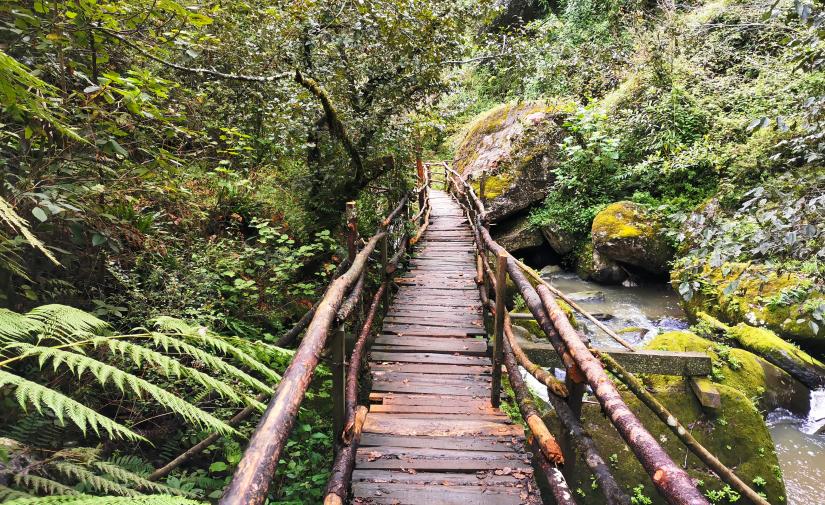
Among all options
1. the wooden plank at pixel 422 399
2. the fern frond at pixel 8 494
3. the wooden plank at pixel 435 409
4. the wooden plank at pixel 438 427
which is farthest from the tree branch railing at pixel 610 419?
the fern frond at pixel 8 494

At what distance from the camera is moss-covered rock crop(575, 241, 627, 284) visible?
1023cm

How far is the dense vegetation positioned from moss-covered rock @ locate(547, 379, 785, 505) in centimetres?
135

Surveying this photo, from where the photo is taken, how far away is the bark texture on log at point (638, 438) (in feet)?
3.50

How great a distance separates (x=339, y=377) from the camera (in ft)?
8.58

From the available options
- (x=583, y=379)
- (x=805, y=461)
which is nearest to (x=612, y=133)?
(x=805, y=461)

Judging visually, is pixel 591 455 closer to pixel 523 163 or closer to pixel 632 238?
pixel 632 238

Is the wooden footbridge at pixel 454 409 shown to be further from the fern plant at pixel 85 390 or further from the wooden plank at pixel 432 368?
the fern plant at pixel 85 390

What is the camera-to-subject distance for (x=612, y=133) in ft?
37.8

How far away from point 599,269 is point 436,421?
845cm

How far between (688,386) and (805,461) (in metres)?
2.50

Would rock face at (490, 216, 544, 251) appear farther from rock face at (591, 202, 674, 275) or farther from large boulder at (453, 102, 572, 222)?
rock face at (591, 202, 674, 275)

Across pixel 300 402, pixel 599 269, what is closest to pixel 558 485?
pixel 300 402

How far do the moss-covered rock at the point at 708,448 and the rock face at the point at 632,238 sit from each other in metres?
5.75

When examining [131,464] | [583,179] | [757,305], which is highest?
[583,179]
